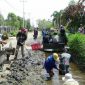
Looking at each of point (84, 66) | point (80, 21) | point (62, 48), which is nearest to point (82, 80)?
point (84, 66)

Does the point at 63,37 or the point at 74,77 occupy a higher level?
the point at 63,37

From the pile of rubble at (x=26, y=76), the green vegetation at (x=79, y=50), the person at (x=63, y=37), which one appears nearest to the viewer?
the pile of rubble at (x=26, y=76)

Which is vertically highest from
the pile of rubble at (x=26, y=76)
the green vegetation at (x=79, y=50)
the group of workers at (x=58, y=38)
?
the group of workers at (x=58, y=38)

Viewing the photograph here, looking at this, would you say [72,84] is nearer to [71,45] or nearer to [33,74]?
[33,74]

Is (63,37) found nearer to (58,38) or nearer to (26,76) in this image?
(58,38)

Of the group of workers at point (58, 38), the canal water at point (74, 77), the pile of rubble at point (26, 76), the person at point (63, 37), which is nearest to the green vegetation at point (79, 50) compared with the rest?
the canal water at point (74, 77)

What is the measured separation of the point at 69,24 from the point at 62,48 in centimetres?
863

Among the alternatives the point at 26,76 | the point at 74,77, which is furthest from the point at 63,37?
the point at 26,76

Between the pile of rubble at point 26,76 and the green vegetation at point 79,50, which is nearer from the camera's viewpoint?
the pile of rubble at point 26,76

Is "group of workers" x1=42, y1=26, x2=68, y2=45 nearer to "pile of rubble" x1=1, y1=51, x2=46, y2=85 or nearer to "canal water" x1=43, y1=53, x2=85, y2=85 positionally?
"pile of rubble" x1=1, y1=51, x2=46, y2=85

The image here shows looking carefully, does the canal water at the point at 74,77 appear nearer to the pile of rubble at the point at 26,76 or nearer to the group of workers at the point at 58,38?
the pile of rubble at the point at 26,76

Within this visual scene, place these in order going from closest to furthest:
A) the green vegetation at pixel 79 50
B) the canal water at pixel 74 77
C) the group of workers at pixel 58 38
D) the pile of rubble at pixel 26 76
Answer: the pile of rubble at pixel 26 76, the canal water at pixel 74 77, the green vegetation at pixel 79 50, the group of workers at pixel 58 38

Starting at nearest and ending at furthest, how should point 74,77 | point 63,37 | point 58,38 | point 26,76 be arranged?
point 26,76, point 74,77, point 63,37, point 58,38

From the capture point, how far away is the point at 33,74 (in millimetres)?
15898
